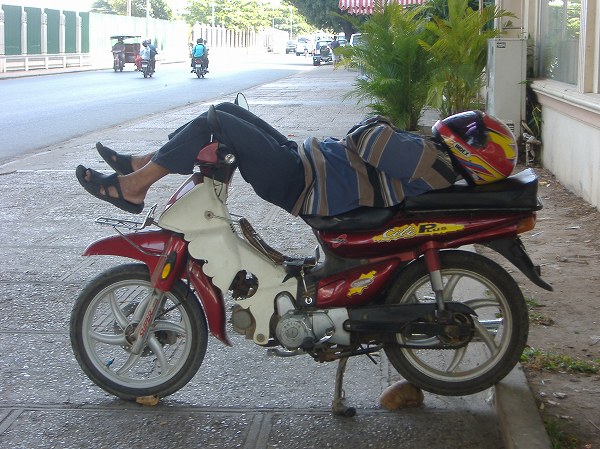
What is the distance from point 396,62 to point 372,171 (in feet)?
32.6

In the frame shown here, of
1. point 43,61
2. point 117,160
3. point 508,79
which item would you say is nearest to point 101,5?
point 43,61

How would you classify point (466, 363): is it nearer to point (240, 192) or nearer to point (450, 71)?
point (240, 192)

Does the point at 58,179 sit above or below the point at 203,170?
below

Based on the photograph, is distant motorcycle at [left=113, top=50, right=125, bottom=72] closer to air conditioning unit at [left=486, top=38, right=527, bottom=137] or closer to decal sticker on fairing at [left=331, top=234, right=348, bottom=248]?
air conditioning unit at [left=486, top=38, right=527, bottom=137]

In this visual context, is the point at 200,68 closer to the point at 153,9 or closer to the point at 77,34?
the point at 77,34

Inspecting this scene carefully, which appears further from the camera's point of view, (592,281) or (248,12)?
(248,12)

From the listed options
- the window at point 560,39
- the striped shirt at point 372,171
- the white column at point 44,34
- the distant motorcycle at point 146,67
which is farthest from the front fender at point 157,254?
the white column at point 44,34

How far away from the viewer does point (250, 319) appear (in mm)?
4227

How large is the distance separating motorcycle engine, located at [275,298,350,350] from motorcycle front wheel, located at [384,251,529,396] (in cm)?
24

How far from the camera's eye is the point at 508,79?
39.2 ft

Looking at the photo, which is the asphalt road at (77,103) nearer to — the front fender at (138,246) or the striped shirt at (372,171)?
the front fender at (138,246)

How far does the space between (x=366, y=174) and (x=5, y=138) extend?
1279 cm

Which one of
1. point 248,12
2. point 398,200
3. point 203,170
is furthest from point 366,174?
point 248,12

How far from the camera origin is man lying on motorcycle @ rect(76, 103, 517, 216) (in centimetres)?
403
